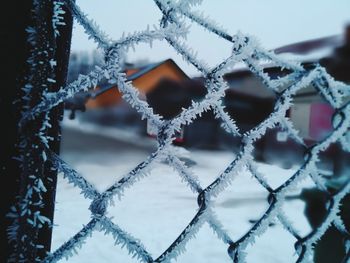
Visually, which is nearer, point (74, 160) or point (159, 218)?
→ point (159, 218)

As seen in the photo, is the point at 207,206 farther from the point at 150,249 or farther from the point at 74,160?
the point at 74,160

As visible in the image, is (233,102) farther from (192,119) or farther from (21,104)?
(21,104)

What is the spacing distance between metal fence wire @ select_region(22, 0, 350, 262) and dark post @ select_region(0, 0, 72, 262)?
0.08 feet

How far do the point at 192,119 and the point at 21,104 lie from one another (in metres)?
0.30

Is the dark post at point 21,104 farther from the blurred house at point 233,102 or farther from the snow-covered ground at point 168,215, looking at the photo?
the blurred house at point 233,102

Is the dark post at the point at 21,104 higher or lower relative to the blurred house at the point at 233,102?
lower

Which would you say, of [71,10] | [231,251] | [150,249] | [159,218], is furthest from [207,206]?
[159,218]

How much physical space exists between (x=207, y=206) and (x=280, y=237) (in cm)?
246

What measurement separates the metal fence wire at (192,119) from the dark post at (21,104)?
3 cm

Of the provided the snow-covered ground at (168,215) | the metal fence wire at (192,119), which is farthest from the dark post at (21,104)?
the snow-covered ground at (168,215)

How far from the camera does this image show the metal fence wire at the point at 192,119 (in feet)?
1.44

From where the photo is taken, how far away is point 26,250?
44 cm

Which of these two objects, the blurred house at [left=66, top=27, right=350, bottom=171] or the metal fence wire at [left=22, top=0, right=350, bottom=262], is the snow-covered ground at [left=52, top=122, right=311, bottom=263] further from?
the blurred house at [left=66, top=27, right=350, bottom=171]

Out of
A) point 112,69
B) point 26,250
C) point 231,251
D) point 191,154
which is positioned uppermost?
point 191,154
